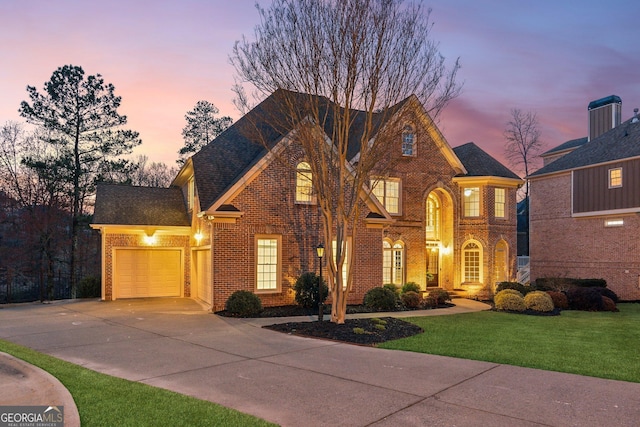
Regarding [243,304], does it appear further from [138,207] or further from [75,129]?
[75,129]

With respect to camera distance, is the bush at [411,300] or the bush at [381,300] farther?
the bush at [411,300]

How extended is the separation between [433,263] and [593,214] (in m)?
8.95

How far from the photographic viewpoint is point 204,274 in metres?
17.4

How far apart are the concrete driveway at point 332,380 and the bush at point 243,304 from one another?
→ 2413 mm

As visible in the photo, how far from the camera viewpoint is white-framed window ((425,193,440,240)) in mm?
23203

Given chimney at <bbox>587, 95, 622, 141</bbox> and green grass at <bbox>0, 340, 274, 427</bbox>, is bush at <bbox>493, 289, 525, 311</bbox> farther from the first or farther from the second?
chimney at <bbox>587, 95, 622, 141</bbox>

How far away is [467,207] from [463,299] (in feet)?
15.4

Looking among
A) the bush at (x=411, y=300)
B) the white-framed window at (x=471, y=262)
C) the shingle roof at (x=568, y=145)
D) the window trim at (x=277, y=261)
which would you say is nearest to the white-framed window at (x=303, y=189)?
the window trim at (x=277, y=261)

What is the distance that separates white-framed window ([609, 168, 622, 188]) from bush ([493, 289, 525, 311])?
33.4ft

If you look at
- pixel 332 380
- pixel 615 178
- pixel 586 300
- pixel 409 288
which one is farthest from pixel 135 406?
pixel 615 178

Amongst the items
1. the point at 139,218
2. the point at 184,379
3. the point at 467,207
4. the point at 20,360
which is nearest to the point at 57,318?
the point at 139,218

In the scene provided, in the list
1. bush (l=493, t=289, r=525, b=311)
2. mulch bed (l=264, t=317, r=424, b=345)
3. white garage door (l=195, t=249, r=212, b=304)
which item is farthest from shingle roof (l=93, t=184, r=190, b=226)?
bush (l=493, t=289, r=525, b=311)

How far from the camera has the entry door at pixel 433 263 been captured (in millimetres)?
23016

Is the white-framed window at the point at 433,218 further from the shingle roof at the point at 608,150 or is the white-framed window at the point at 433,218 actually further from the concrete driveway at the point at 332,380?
the concrete driveway at the point at 332,380
